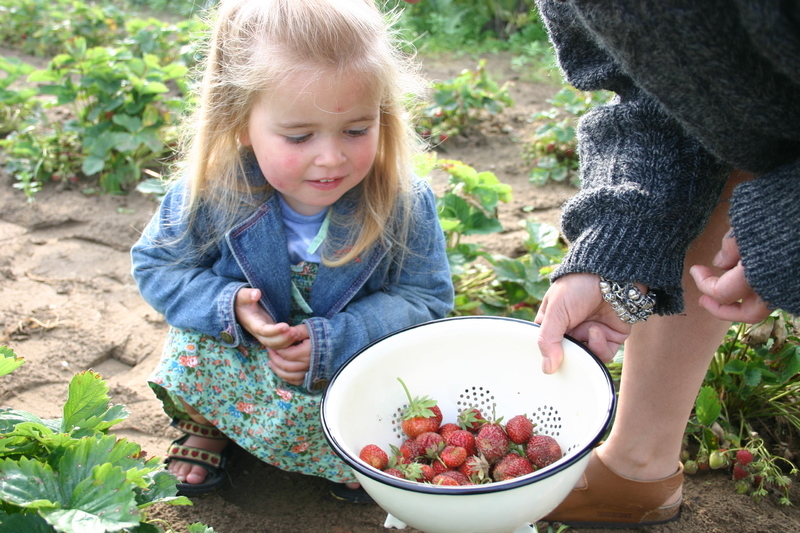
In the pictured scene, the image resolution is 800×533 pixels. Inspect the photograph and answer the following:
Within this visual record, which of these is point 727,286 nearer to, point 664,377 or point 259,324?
point 664,377

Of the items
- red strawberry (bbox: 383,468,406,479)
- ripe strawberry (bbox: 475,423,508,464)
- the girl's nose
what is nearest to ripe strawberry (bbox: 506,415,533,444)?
ripe strawberry (bbox: 475,423,508,464)

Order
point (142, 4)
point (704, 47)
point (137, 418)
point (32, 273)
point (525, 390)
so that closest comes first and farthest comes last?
1. point (704, 47)
2. point (525, 390)
3. point (137, 418)
4. point (32, 273)
5. point (142, 4)

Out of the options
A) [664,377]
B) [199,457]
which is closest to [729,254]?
[664,377]

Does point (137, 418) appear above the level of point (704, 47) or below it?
below

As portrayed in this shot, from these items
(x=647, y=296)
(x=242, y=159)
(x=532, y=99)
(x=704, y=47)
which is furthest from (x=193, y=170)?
(x=532, y=99)

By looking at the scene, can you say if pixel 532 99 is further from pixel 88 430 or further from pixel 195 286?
pixel 88 430

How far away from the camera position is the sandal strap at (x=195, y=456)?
1902 mm

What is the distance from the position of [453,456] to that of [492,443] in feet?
0.29

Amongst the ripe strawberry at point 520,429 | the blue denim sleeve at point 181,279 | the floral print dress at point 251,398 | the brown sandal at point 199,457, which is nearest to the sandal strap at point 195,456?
the brown sandal at point 199,457

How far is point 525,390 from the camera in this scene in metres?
1.57

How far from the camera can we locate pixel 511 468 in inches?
54.8

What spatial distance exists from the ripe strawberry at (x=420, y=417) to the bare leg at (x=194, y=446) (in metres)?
0.67

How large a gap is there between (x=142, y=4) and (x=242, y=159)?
7019mm

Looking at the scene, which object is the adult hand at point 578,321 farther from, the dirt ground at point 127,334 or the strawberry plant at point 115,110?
the strawberry plant at point 115,110
